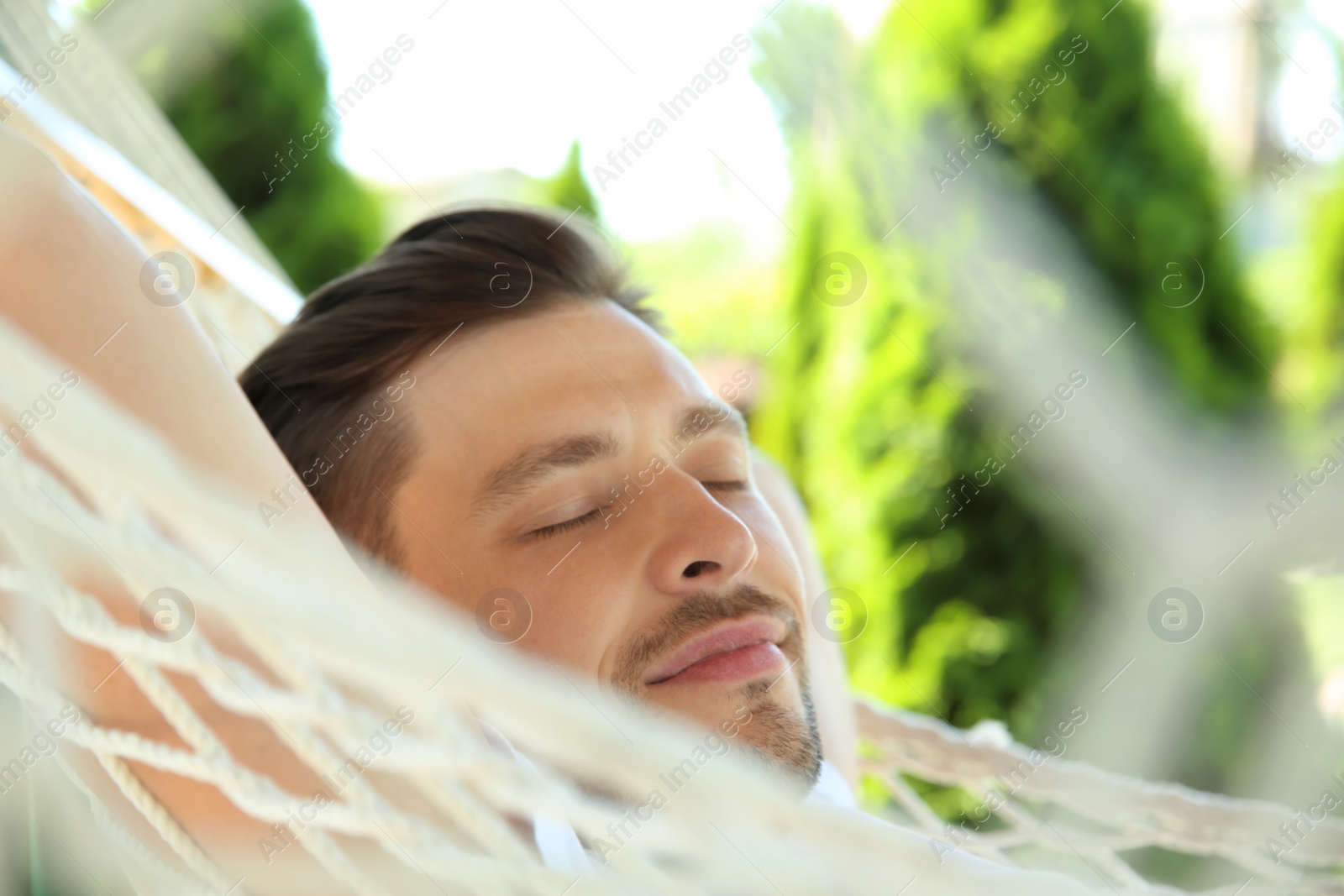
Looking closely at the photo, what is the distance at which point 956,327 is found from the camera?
2.76 m

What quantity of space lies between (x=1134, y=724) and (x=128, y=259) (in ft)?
9.01

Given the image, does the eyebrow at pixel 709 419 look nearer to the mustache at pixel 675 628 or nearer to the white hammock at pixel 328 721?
the mustache at pixel 675 628

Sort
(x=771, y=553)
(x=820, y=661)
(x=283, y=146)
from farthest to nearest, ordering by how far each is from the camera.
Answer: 1. (x=283, y=146)
2. (x=820, y=661)
3. (x=771, y=553)

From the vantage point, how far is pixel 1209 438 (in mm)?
2709

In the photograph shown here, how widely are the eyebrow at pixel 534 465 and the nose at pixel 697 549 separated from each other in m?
0.09

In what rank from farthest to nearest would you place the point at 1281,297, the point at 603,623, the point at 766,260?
the point at 766,260, the point at 1281,297, the point at 603,623

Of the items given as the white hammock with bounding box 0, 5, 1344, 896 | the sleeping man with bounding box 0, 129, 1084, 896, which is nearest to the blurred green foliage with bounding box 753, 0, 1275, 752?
the sleeping man with bounding box 0, 129, 1084, 896

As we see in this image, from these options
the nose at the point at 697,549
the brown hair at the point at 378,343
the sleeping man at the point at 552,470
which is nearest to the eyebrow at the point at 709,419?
the sleeping man at the point at 552,470

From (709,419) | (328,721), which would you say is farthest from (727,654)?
(328,721)

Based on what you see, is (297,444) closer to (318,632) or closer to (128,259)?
(128,259)

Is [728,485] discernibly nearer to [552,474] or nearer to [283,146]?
[552,474]

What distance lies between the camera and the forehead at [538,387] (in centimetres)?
102

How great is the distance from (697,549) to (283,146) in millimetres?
3165

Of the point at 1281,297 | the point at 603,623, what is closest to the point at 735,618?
the point at 603,623
